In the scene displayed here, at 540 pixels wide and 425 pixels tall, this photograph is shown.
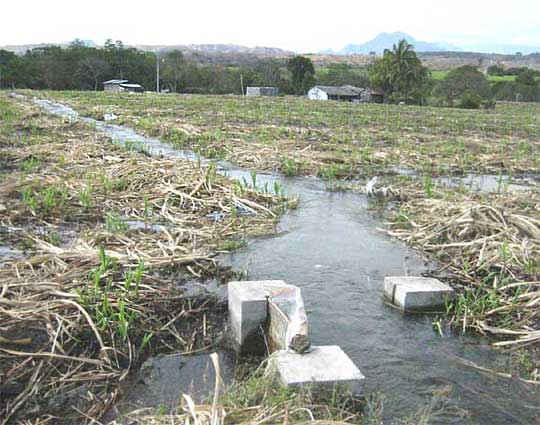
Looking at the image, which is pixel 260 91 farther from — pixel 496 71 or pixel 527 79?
pixel 496 71

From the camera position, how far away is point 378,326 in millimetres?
3883

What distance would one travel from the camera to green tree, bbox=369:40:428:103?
60094 mm

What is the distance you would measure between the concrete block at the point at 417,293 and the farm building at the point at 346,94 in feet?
197

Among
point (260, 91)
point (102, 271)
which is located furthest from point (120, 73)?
point (102, 271)

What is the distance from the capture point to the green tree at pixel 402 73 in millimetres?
60094

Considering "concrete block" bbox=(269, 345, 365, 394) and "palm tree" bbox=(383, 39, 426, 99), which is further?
"palm tree" bbox=(383, 39, 426, 99)

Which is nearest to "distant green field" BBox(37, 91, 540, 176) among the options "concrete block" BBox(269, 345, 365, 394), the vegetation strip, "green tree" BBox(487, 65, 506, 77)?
the vegetation strip

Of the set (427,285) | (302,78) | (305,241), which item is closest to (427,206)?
(305,241)

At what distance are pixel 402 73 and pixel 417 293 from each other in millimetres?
60011

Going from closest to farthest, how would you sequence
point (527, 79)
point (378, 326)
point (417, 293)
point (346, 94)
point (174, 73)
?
point (378, 326) < point (417, 293) < point (174, 73) < point (346, 94) < point (527, 79)

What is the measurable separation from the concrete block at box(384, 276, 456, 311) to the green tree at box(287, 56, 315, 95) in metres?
64.5

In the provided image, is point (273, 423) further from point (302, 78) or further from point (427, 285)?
point (302, 78)

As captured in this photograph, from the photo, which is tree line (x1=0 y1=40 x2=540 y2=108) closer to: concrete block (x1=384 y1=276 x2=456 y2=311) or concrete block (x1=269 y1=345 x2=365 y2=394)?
concrete block (x1=384 y1=276 x2=456 y2=311)

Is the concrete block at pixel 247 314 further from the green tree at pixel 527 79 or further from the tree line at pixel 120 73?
the green tree at pixel 527 79
